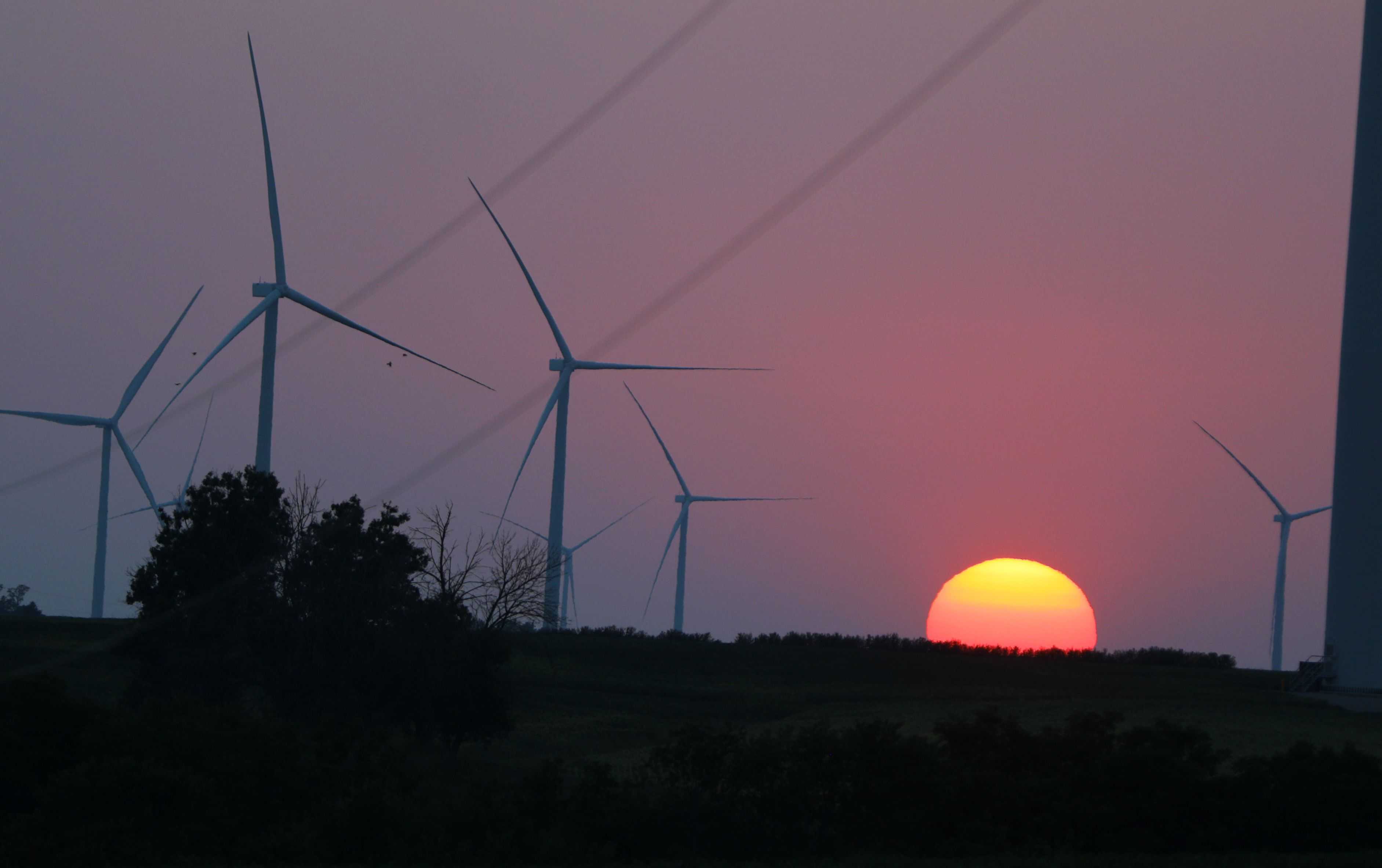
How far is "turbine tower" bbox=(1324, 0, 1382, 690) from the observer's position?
52.1 meters

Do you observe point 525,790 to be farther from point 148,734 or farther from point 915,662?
point 915,662

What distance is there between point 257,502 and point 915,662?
33.3 meters

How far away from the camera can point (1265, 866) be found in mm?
22297

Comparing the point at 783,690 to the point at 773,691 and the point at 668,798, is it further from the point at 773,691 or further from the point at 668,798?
the point at 668,798

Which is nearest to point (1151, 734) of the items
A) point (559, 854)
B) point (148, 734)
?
point (559, 854)

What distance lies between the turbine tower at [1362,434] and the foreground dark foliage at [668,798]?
2720 centimetres

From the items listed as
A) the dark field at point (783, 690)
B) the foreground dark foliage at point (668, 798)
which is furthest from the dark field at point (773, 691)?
the foreground dark foliage at point (668, 798)

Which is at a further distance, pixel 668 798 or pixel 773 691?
pixel 773 691

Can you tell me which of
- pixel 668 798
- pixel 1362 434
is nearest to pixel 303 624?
pixel 668 798

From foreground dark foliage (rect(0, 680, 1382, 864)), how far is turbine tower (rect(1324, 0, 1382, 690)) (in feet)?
89.2

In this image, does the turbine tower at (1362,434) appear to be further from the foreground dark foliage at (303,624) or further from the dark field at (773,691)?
the foreground dark foliage at (303,624)

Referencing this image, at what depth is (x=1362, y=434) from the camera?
52625 millimetres

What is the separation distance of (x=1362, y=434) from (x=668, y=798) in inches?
1454

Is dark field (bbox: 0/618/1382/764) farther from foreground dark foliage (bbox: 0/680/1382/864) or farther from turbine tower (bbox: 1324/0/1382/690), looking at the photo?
foreground dark foliage (bbox: 0/680/1382/864)
